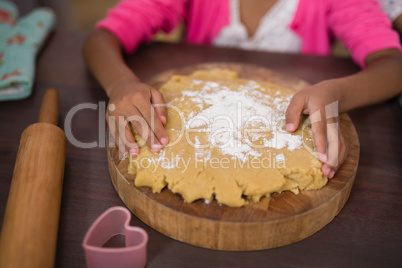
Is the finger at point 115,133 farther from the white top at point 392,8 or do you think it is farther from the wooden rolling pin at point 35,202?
the white top at point 392,8

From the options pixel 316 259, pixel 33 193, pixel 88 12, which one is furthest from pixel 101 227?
pixel 88 12

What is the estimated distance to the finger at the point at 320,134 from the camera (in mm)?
827

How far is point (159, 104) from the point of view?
94cm

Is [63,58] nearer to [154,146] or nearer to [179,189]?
[154,146]

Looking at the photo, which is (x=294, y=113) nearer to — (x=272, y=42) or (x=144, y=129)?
(x=144, y=129)

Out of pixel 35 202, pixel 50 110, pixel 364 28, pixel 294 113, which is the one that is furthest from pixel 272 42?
pixel 35 202

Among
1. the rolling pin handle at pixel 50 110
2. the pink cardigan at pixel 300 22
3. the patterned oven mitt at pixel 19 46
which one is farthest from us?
the pink cardigan at pixel 300 22

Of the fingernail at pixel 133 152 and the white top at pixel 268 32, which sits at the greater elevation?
the white top at pixel 268 32

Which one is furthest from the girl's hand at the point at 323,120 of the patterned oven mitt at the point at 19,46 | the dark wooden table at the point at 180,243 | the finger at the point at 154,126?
the patterned oven mitt at the point at 19,46

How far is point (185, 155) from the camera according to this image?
0.82m

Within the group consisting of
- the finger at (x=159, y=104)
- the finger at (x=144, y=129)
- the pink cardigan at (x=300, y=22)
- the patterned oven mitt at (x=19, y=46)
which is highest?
the pink cardigan at (x=300, y=22)

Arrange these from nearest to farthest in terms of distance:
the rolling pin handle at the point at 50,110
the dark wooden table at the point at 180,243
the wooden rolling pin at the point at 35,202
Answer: the wooden rolling pin at the point at 35,202
the dark wooden table at the point at 180,243
the rolling pin handle at the point at 50,110

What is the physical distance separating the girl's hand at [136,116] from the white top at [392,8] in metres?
0.92

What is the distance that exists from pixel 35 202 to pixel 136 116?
30 centimetres
